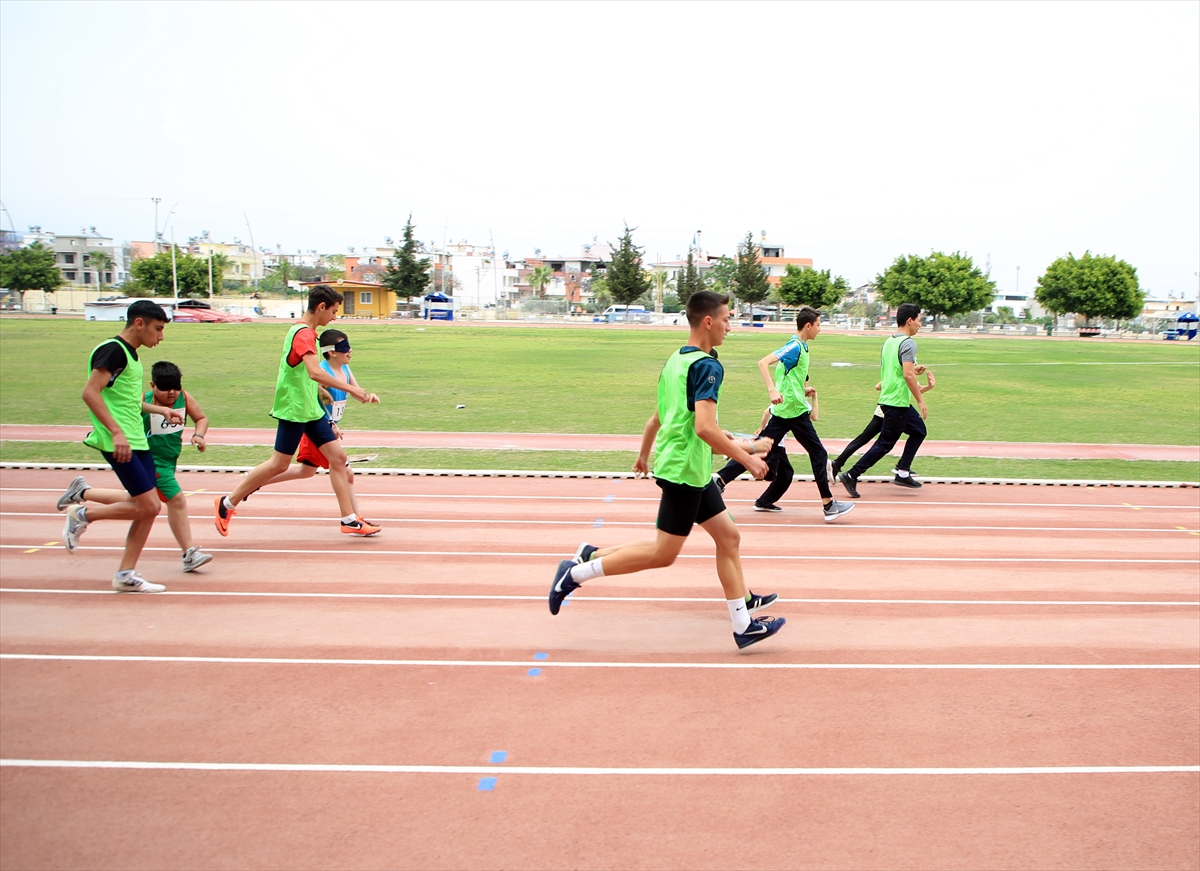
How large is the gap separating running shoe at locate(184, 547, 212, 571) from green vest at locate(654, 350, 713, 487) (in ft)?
12.6

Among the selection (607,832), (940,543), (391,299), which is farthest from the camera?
(391,299)

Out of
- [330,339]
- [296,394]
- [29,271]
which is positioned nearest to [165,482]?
[296,394]

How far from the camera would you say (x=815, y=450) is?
9523mm

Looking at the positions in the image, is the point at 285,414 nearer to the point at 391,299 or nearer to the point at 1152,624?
the point at 1152,624

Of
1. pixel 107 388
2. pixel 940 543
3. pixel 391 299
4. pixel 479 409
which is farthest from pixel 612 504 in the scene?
pixel 391 299

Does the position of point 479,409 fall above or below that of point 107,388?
below

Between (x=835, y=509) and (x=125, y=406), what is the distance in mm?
6224

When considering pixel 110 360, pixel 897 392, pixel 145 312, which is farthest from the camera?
pixel 897 392

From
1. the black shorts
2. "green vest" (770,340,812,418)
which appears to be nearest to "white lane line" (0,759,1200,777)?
the black shorts

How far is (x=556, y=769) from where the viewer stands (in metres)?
4.32

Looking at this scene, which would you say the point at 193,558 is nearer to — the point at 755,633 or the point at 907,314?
the point at 755,633

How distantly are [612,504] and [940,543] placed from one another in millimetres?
3240

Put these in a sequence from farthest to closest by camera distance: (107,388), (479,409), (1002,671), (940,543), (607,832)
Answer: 1. (479,409)
2. (940,543)
3. (107,388)
4. (1002,671)
5. (607,832)

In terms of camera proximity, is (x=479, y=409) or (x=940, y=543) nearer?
(x=940, y=543)
